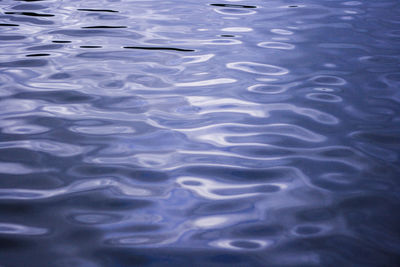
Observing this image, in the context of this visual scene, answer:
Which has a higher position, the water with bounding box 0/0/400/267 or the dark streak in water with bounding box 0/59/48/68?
the dark streak in water with bounding box 0/59/48/68

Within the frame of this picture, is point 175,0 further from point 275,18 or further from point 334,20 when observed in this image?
point 334,20

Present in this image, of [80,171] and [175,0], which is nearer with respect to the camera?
[80,171]

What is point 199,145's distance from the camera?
1736 mm

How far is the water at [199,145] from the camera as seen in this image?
121 cm

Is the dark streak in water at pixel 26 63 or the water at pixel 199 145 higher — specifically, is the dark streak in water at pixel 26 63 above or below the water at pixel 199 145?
above

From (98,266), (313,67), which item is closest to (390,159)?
(313,67)

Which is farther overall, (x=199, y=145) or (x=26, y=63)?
(x=26, y=63)

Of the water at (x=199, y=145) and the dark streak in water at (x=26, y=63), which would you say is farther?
the dark streak in water at (x=26, y=63)

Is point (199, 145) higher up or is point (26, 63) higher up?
point (26, 63)

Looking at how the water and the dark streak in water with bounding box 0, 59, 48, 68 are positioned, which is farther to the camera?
the dark streak in water with bounding box 0, 59, 48, 68

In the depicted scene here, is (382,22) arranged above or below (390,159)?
above

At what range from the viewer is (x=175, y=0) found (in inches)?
157

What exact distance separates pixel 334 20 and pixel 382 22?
411 millimetres

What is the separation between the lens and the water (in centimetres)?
121
